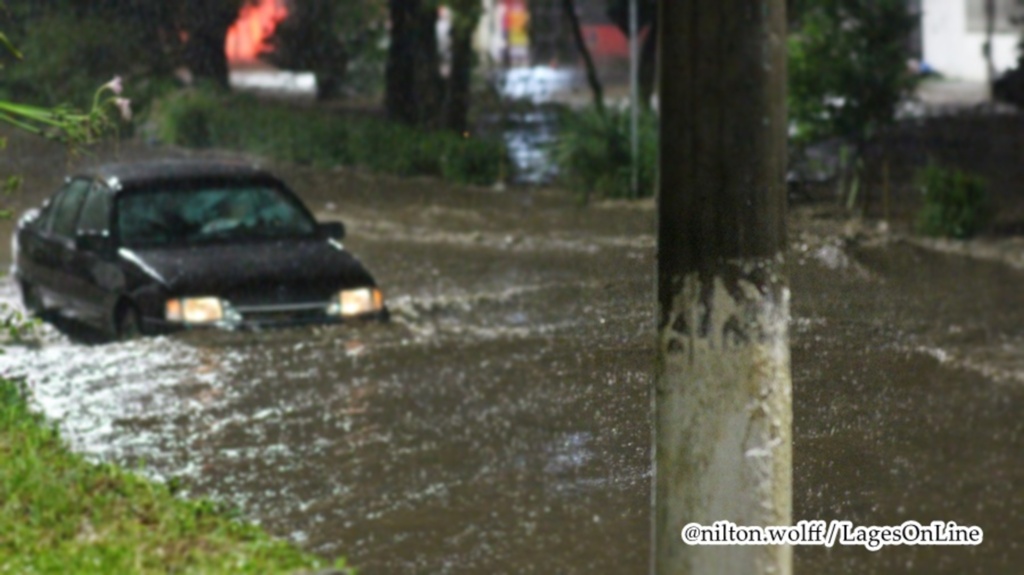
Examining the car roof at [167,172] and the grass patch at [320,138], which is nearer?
the car roof at [167,172]

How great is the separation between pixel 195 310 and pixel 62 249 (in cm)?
181

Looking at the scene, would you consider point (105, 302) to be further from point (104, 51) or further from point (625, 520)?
point (104, 51)

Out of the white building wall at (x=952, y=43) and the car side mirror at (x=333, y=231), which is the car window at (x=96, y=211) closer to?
the car side mirror at (x=333, y=231)

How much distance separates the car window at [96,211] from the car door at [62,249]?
102 millimetres

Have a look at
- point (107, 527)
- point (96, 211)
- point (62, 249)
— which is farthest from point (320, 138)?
point (107, 527)

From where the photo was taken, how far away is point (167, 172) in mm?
→ 11844

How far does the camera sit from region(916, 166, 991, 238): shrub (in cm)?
1681

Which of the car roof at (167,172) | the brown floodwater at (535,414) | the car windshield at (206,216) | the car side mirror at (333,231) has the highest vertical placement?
the car roof at (167,172)

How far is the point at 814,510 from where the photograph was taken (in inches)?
213

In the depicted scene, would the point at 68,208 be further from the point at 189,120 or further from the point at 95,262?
the point at 189,120

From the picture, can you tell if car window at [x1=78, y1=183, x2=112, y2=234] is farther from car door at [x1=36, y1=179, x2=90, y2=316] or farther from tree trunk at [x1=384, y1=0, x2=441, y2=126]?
tree trunk at [x1=384, y1=0, x2=441, y2=126]

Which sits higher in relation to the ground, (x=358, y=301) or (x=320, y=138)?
(x=358, y=301)

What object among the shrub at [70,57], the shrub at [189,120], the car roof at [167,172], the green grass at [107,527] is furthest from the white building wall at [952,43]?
the green grass at [107,527]

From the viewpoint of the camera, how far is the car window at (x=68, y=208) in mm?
12039
